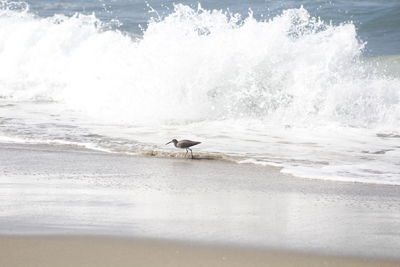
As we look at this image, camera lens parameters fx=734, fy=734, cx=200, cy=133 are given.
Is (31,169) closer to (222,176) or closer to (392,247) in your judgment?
(222,176)

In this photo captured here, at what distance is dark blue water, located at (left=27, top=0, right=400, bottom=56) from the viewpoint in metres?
19.5

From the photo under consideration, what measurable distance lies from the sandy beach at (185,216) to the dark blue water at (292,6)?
1070cm

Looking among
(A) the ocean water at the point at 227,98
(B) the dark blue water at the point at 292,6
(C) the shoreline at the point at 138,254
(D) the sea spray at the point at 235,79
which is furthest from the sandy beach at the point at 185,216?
(B) the dark blue water at the point at 292,6

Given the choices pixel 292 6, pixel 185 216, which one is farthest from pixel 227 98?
pixel 292 6

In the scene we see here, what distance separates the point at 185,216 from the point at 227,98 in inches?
232

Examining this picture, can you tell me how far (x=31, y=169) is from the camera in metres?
6.66

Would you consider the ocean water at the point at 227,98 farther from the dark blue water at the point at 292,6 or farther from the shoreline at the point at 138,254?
the dark blue water at the point at 292,6

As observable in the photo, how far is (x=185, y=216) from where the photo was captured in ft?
16.3

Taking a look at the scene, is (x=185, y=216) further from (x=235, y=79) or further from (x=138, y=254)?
(x=235, y=79)

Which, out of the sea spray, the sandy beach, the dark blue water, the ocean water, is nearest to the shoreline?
the sandy beach

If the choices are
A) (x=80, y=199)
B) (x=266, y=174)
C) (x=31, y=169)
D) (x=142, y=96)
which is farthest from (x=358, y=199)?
(x=142, y=96)

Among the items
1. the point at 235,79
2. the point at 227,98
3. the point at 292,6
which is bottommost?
the point at 227,98

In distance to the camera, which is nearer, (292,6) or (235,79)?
(235,79)

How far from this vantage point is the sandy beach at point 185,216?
4098 millimetres
